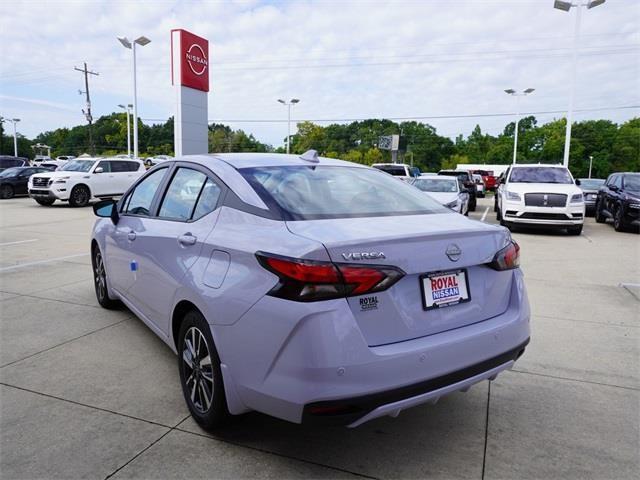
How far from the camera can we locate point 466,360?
249 cm

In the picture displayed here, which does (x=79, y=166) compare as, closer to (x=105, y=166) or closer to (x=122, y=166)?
(x=105, y=166)

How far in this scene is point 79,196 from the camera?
63.2 ft

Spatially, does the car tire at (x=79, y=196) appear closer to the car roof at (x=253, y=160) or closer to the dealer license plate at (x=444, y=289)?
the car roof at (x=253, y=160)

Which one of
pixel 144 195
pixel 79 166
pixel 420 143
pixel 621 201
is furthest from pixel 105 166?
pixel 420 143

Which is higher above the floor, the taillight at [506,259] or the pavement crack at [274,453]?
the taillight at [506,259]

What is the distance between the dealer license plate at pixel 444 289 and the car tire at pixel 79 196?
1925 centimetres

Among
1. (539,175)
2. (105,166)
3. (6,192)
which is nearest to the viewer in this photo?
(539,175)

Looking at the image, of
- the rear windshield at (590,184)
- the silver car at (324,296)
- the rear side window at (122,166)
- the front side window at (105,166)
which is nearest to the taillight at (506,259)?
the silver car at (324,296)

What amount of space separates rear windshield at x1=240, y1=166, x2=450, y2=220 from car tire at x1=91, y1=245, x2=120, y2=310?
9.24 feet

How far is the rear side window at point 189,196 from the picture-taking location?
122 inches

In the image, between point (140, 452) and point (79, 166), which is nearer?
point (140, 452)

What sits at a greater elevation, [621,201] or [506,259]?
[506,259]

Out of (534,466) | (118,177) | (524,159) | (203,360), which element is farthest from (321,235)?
(524,159)

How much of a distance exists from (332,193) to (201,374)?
1.33 meters
